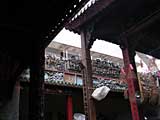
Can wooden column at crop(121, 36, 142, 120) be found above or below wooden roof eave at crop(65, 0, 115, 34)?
below

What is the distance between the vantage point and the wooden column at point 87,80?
289 inches

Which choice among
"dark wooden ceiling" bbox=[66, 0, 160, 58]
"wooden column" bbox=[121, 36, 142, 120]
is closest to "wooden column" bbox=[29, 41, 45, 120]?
"dark wooden ceiling" bbox=[66, 0, 160, 58]

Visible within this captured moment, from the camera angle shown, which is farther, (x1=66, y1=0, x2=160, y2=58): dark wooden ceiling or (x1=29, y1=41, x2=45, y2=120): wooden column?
(x1=66, y1=0, x2=160, y2=58): dark wooden ceiling

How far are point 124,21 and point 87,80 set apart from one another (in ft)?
7.64

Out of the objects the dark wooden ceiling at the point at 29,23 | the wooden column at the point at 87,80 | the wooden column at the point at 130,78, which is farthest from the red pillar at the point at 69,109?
the dark wooden ceiling at the point at 29,23

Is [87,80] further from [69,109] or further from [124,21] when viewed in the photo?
[124,21]

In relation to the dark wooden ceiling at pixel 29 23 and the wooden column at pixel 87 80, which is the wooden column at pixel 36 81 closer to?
the dark wooden ceiling at pixel 29 23

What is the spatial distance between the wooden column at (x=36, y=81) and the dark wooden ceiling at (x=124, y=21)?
135 inches

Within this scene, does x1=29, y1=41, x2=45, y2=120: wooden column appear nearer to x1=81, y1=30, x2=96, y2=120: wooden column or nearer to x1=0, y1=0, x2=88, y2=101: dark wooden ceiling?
x1=0, y1=0, x2=88, y2=101: dark wooden ceiling

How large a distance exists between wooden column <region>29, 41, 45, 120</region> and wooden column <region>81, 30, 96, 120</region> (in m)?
3.27

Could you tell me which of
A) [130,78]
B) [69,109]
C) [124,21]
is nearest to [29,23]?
[130,78]

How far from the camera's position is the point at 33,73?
14.6 ft

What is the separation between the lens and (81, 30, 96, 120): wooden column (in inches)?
289

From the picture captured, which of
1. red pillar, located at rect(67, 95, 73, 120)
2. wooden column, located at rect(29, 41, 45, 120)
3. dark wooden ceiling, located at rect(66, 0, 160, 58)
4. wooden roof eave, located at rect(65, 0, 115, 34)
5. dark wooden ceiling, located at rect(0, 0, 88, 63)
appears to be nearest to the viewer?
dark wooden ceiling, located at rect(0, 0, 88, 63)
